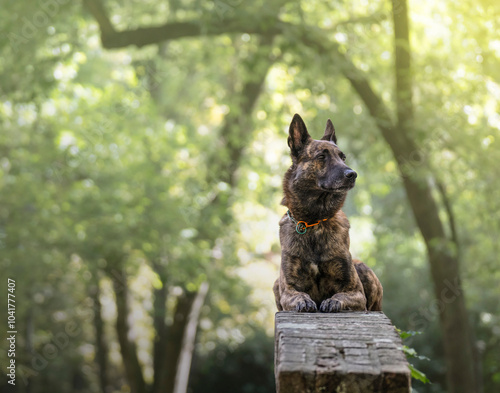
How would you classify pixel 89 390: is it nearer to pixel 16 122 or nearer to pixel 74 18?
pixel 16 122

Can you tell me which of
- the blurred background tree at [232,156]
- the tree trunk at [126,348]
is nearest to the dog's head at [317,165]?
the blurred background tree at [232,156]

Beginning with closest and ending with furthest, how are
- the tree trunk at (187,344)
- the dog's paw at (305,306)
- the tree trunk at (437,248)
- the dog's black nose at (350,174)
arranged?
the dog's paw at (305,306), the dog's black nose at (350,174), the tree trunk at (437,248), the tree trunk at (187,344)

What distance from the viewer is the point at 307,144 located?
15.7ft

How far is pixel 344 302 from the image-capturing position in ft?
14.1

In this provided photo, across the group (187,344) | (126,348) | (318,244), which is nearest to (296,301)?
(318,244)

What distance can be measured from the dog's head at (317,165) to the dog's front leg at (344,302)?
2.34 ft

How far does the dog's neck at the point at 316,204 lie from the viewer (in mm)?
4629

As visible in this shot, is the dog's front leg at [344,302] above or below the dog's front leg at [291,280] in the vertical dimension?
below

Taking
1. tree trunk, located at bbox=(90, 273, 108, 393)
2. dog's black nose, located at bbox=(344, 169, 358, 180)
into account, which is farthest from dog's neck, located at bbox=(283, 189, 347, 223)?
tree trunk, located at bbox=(90, 273, 108, 393)

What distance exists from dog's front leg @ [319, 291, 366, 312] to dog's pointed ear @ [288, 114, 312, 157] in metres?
1.10

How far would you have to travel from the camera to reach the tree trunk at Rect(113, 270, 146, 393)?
1852cm

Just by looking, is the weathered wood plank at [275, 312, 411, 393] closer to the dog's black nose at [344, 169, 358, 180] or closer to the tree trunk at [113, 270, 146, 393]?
the dog's black nose at [344, 169, 358, 180]

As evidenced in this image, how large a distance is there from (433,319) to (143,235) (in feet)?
28.8

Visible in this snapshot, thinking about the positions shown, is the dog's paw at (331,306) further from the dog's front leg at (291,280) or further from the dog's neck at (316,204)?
the dog's neck at (316,204)
